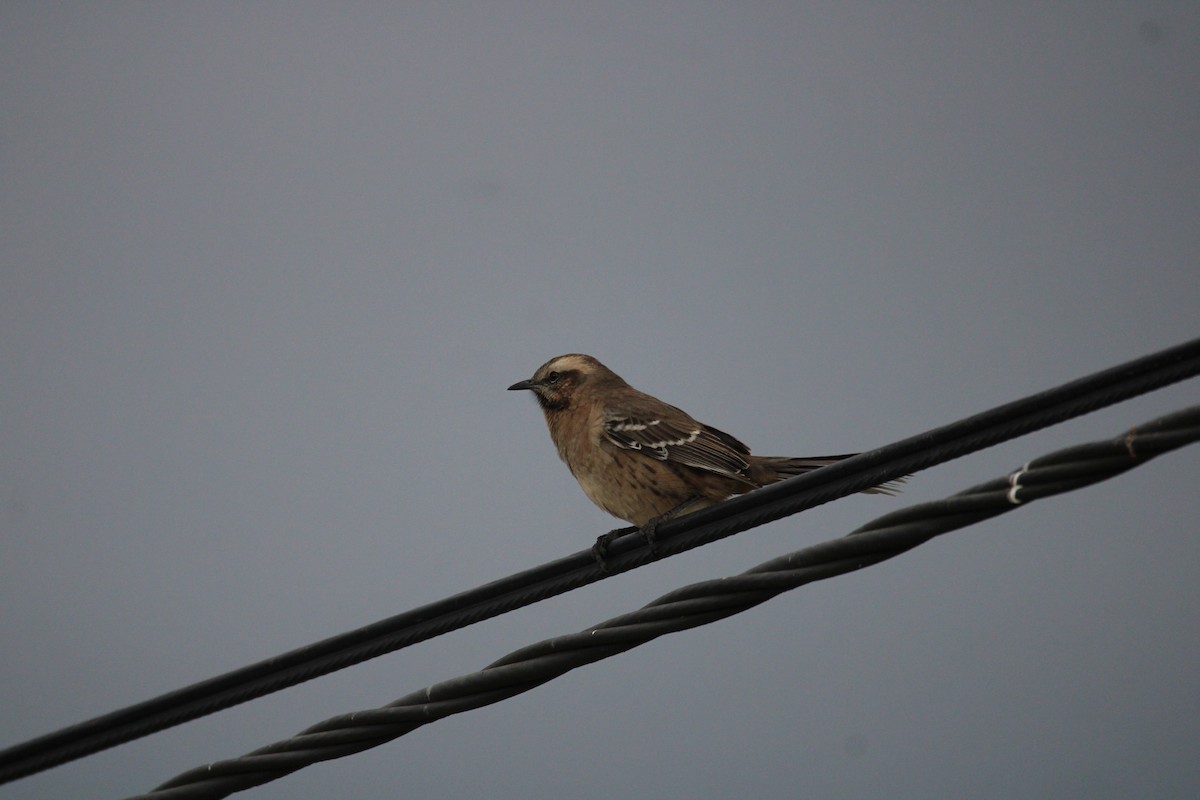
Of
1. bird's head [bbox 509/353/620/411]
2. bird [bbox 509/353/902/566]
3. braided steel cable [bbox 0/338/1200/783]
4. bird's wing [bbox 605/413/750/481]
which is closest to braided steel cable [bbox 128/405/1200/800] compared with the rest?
braided steel cable [bbox 0/338/1200/783]

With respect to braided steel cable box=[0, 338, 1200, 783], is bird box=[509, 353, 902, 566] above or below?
above

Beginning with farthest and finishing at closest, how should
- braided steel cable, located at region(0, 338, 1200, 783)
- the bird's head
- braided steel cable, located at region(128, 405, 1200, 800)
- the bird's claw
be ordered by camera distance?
1. the bird's head
2. the bird's claw
3. braided steel cable, located at region(0, 338, 1200, 783)
4. braided steel cable, located at region(128, 405, 1200, 800)

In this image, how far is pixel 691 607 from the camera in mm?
3760

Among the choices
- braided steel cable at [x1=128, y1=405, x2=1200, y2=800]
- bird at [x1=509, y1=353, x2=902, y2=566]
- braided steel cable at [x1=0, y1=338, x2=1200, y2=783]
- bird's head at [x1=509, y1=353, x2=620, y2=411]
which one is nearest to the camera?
braided steel cable at [x1=128, y1=405, x2=1200, y2=800]

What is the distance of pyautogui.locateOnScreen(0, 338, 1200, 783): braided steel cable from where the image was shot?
345 cm

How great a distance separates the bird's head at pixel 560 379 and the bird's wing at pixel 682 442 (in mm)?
721

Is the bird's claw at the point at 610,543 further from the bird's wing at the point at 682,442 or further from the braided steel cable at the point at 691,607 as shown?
the bird's wing at the point at 682,442

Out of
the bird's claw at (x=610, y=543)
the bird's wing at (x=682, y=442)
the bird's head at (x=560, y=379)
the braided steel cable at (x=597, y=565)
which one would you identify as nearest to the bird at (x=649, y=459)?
the bird's wing at (x=682, y=442)

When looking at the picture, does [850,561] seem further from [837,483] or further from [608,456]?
[608,456]

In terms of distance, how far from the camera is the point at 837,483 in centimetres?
396

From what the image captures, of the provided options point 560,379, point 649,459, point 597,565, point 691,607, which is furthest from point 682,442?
point 691,607

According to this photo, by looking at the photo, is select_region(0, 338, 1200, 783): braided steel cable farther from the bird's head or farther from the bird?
the bird's head

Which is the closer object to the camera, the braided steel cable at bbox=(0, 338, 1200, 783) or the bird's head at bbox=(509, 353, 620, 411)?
the braided steel cable at bbox=(0, 338, 1200, 783)

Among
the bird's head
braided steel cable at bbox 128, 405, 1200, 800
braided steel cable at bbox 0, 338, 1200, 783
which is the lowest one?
braided steel cable at bbox 128, 405, 1200, 800
